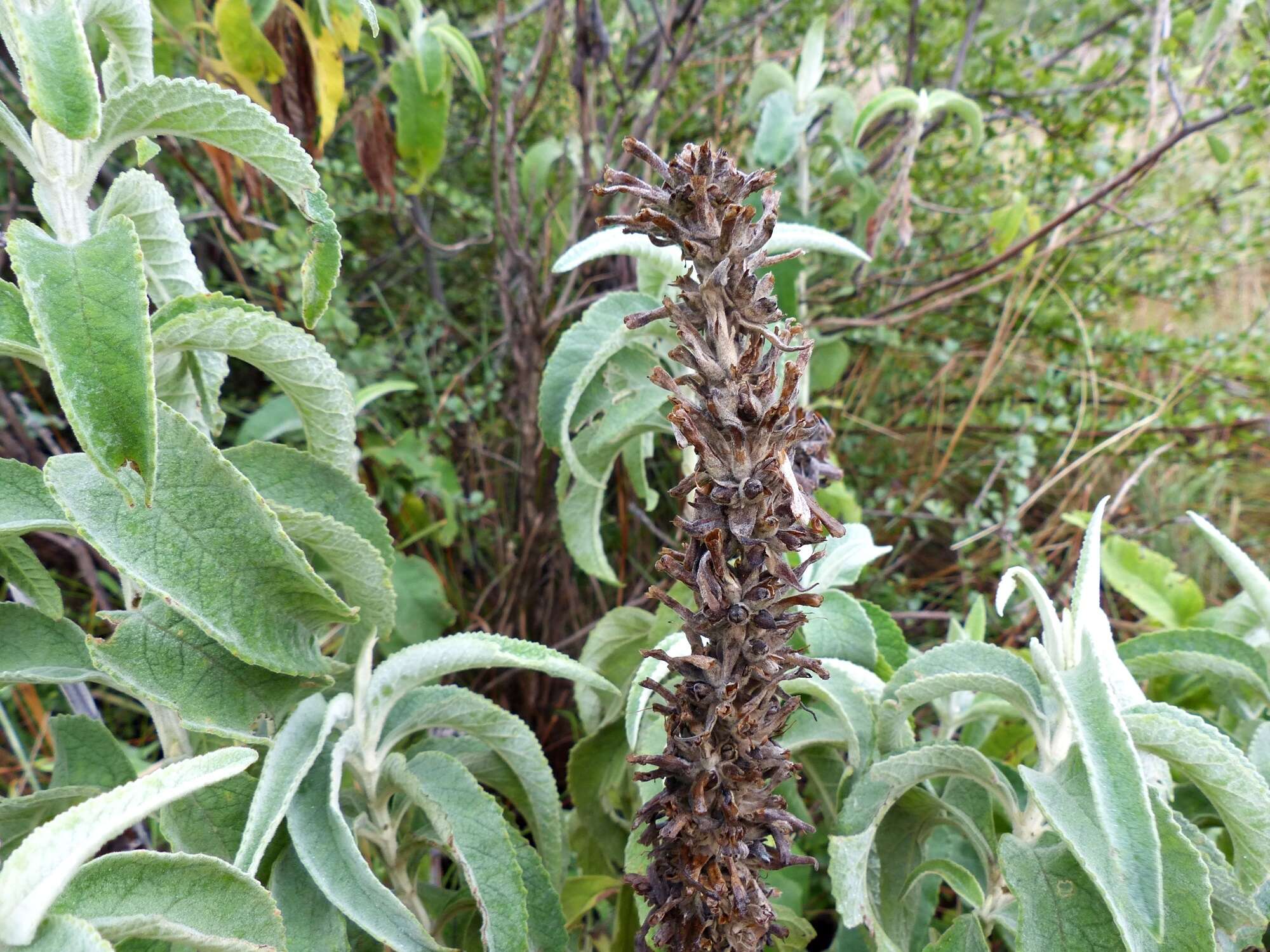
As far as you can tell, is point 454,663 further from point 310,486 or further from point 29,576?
point 29,576

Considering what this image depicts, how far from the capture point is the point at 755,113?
1.37m

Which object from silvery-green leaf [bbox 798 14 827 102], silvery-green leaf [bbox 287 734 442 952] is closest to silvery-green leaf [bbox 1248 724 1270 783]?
silvery-green leaf [bbox 287 734 442 952]

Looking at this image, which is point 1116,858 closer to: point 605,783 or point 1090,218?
point 605,783

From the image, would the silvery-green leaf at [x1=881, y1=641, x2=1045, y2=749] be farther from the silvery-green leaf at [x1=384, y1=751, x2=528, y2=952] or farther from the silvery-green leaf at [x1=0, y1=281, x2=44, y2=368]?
the silvery-green leaf at [x1=0, y1=281, x2=44, y2=368]

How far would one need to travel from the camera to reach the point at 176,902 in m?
0.46

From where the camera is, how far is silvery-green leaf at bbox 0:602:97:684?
1.92 feet

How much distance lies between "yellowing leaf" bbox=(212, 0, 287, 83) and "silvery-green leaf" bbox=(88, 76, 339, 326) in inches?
21.1

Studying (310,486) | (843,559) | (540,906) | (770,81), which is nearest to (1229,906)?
(843,559)

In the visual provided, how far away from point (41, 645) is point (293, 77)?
0.83 meters

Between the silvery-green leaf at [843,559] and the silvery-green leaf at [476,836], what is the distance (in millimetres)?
297

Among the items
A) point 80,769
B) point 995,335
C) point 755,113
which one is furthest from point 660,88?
point 80,769

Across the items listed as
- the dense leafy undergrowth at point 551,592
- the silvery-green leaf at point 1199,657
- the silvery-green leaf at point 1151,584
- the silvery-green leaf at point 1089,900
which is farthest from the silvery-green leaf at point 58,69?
the silvery-green leaf at point 1151,584

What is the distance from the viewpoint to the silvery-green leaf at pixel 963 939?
58cm

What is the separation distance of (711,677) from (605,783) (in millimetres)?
329
